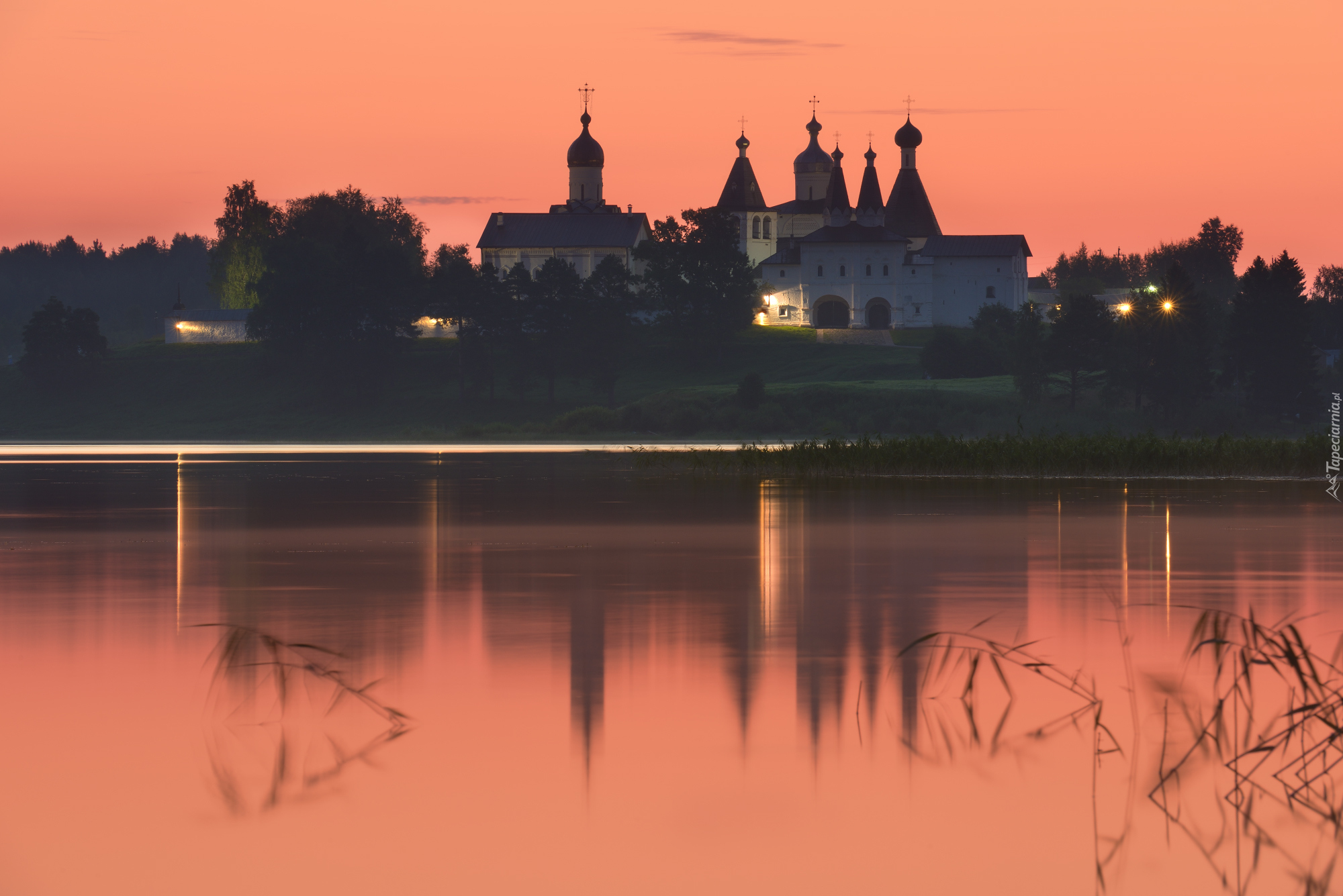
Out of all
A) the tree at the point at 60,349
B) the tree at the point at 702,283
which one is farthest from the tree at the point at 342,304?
the tree at the point at 702,283

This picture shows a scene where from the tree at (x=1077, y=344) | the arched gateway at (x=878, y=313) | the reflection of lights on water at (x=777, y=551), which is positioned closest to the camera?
the reflection of lights on water at (x=777, y=551)

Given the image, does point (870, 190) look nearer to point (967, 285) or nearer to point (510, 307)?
point (967, 285)

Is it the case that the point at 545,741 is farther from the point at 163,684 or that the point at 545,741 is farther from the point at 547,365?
the point at 547,365

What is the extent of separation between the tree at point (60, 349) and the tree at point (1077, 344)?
73076mm

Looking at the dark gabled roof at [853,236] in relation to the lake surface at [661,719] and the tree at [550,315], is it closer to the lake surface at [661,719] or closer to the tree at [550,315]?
the tree at [550,315]

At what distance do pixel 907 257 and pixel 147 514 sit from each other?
126 meters

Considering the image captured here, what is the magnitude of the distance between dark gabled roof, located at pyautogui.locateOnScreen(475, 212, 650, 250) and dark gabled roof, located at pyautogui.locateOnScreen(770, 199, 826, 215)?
1362cm

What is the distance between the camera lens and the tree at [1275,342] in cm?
9494

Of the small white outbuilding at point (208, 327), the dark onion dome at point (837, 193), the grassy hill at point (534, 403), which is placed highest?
the dark onion dome at point (837, 193)

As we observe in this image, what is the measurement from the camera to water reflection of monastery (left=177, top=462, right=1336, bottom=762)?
615 inches

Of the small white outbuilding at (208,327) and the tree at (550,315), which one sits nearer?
the tree at (550,315)

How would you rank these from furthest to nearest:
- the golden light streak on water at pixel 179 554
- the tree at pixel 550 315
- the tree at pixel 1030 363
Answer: the tree at pixel 550 315
the tree at pixel 1030 363
the golden light streak on water at pixel 179 554

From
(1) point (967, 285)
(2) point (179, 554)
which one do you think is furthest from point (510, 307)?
(2) point (179, 554)

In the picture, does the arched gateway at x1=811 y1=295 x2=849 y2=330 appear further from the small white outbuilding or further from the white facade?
the small white outbuilding
